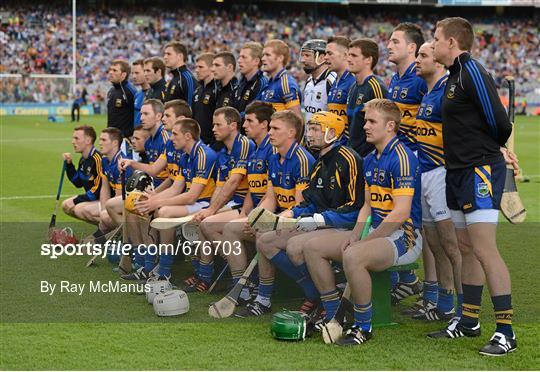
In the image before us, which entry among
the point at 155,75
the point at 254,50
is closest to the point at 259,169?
the point at 254,50

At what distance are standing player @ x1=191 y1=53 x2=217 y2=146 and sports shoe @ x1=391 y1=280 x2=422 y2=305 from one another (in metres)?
3.22

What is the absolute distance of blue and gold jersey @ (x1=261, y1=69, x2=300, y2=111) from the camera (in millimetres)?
8492

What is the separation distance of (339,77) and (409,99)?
134cm

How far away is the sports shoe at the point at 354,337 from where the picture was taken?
18.0 feet

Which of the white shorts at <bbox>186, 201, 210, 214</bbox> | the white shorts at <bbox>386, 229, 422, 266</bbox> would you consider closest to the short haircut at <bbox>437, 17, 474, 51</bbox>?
the white shorts at <bbox>386, 229, 422, 266</bbox>

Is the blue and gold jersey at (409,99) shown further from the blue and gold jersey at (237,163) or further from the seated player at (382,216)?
the blue and gold jersey at (237,163)

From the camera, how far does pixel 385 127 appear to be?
19.0 ft

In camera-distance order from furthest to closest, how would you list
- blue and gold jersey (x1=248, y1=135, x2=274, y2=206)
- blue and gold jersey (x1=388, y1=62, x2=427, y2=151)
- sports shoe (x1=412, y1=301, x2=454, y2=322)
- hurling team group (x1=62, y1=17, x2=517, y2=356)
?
blue and gold jersey (x1=248, y1=135, x2=274, y2=206) → blue and gold jersey (x1=388, y1=62, x2=427, y2=151) → sports shoe (x1=412, y1=301, x2=454, y2=322) → hurling team group (x1=62, y1=17, x2=517, y2=356)

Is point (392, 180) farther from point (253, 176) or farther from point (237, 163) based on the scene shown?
point (237, 163)

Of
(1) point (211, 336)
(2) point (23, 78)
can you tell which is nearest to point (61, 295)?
(1) point (211, 336)

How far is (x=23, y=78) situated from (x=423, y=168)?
107ft

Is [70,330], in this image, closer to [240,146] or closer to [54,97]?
[240,146]

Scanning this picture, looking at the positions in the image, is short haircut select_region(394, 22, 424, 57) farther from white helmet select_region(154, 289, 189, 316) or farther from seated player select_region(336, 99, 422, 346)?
white helmet select_region(154, 289, 189, 316)

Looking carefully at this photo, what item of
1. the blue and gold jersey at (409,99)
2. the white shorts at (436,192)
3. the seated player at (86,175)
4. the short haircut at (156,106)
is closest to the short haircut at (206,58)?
the short haircut at (156,106)
